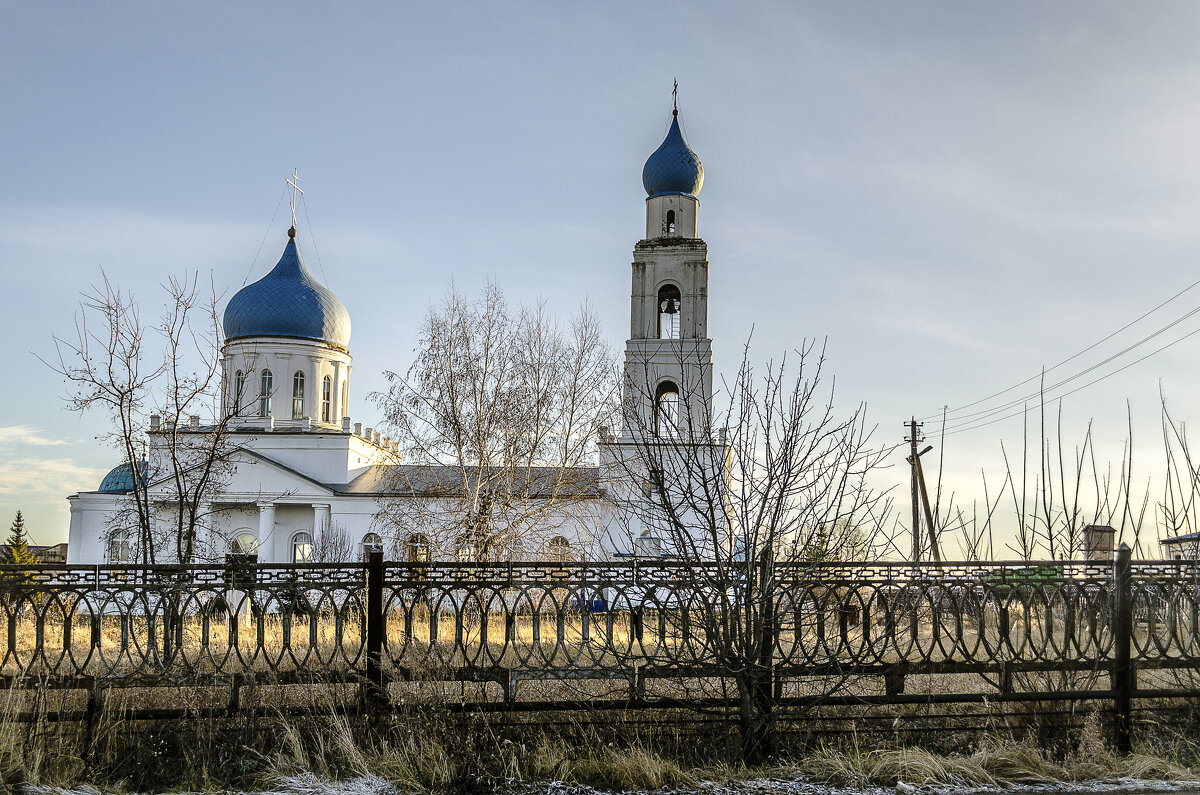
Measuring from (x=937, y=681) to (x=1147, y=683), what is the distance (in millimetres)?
1714

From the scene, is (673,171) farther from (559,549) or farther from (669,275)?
(559,549)

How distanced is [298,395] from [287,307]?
3194mm

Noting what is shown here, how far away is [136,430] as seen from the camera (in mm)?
16625

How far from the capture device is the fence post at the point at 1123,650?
6.79 metres

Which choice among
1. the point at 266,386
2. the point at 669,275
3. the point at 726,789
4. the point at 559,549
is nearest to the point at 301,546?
the point at 266,386

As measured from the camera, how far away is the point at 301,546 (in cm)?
3250

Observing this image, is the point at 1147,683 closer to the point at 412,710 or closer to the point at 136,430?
the point at 412,710

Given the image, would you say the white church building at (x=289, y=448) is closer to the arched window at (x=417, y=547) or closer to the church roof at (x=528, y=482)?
the church roof at (x=528, y=482)

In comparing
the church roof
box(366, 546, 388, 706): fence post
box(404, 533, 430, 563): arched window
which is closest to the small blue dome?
the church roof

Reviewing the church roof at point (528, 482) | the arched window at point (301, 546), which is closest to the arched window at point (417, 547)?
the church roof at point (528, 482)

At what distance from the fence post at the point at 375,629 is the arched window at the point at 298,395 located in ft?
92.1

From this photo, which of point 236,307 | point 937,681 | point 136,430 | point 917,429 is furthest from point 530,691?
point 236,307

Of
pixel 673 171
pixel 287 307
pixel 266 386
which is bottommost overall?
pixel 266 386

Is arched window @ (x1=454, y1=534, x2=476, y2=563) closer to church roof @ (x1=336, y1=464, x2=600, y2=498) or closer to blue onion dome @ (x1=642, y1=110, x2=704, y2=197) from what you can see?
church roof @ (x1=336, y1=464, x2=600, y2=498)
